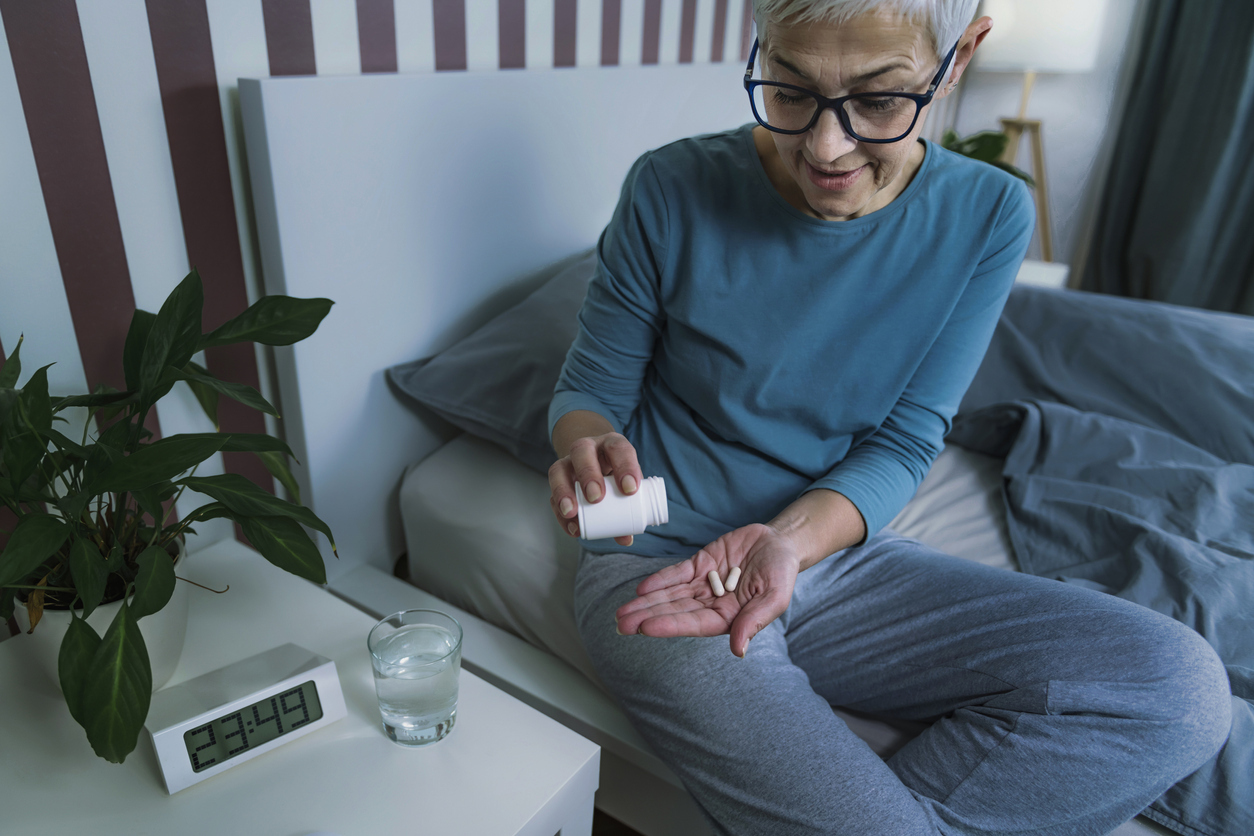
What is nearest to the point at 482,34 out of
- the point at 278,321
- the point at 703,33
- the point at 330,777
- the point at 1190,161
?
the point at 278,321

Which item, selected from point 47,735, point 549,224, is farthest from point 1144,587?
point 47,735

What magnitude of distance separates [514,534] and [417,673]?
14.7 inches

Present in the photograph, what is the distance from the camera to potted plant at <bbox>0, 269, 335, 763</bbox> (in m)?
0.61

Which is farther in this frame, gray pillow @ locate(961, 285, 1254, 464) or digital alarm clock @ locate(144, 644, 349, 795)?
gray pillow @ locate(961, 285, 1254, 464)

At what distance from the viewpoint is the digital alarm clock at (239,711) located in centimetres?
71

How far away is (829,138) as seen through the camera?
762mm

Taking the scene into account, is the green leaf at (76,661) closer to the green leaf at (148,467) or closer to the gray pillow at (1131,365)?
the green leaf at (148,467)

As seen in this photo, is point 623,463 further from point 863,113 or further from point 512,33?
point 512,33

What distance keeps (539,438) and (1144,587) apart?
84 cm

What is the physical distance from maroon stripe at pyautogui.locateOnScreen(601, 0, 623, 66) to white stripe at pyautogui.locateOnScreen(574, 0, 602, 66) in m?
0.02

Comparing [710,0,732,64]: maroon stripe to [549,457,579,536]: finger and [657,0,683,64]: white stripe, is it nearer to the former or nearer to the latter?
[657,0,683,64]: white stripe

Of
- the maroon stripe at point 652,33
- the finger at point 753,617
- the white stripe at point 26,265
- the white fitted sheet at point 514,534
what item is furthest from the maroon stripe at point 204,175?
the maroon stripe at point 652,33

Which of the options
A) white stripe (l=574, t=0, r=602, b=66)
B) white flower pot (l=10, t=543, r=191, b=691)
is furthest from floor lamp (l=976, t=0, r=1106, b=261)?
white flower pot (l=10, t=543, r=191, b=691)

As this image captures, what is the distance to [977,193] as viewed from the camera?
3.08 ft
